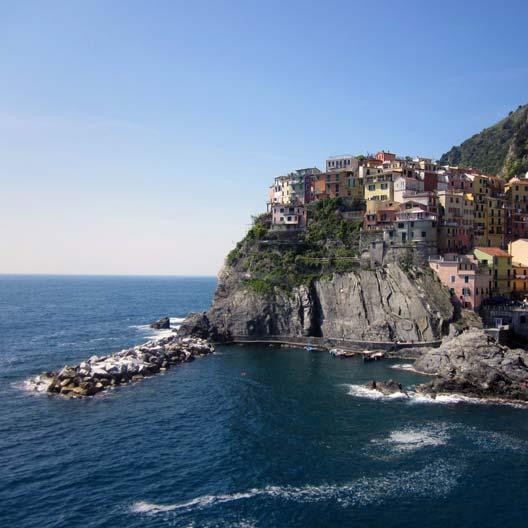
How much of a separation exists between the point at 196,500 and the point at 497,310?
64.3 metres

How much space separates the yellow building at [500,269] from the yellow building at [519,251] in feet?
17.5

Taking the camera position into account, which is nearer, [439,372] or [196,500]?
[196,500]

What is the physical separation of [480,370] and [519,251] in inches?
1653

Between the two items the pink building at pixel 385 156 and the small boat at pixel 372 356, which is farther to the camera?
the pink building at pixel 385 156

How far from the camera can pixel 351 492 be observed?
3925 cm

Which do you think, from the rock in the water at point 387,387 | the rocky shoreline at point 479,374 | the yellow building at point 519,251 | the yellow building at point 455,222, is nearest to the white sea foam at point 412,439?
the rock in the water at point 387,387

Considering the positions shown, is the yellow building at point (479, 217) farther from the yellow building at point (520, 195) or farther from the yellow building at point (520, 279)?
the yellow building at point (520, 279)

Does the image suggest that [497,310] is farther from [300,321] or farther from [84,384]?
[84,384]

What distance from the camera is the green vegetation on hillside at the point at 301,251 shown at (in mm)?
104000

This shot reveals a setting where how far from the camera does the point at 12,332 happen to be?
11569 centimetres

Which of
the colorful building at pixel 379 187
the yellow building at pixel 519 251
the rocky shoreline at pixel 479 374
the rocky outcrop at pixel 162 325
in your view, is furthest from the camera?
the rocky outcrop at pixel 162 325

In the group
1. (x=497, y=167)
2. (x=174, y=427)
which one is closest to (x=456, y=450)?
(x=174, y=427)

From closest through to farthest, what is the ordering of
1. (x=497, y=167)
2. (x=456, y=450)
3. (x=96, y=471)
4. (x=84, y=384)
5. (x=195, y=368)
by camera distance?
1. (x=96, y=471)
2. (x=456, y=450)
3. (x=84, y=384)
4. (x=195, y=368)
5. (x=497, y=167)

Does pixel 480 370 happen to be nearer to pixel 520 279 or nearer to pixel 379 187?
pixel 520 279
